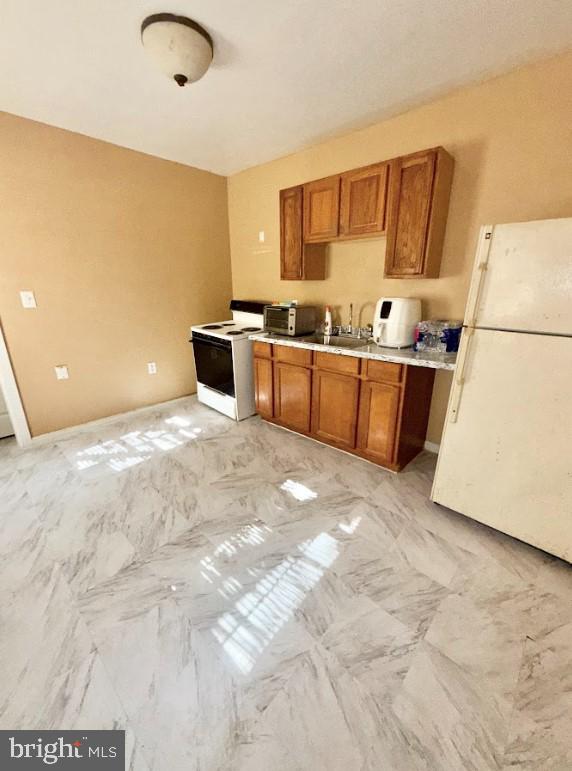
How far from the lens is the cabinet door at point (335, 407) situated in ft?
7.97

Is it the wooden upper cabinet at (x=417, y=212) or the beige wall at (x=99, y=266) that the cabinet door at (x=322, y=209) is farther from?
the beige wall at (x=99, y=266)

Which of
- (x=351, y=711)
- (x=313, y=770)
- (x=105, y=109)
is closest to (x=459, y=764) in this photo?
(x=351, y=711)

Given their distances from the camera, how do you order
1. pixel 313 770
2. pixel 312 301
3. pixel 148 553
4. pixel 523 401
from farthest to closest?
pixel 312 301 < pixel 148 553 < pixel 523 401 < pixel 313 770

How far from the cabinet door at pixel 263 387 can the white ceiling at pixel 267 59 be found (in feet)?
6.26

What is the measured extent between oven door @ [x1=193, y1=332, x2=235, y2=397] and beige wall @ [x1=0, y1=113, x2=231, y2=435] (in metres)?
0.34

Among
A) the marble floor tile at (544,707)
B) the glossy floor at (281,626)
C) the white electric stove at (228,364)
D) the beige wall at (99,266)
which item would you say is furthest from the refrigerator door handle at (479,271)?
the beige wall at (99,266)

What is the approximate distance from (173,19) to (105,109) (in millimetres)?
1072

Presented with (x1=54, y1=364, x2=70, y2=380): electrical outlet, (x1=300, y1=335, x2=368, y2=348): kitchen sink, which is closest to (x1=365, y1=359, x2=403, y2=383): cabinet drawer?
(x1=300, y1=335, x2=368, y2=348): kitchen sink

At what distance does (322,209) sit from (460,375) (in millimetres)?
1773

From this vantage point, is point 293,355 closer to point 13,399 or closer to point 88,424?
point 88,424

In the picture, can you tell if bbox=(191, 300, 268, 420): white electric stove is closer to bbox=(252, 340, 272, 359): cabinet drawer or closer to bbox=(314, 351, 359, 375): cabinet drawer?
bbox=(252, 340, 272, 359): cabinet drawer

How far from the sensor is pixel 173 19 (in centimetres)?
145

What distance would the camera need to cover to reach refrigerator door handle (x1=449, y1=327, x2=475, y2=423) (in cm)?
166

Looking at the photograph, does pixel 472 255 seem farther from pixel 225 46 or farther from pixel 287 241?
pixel 225 46
